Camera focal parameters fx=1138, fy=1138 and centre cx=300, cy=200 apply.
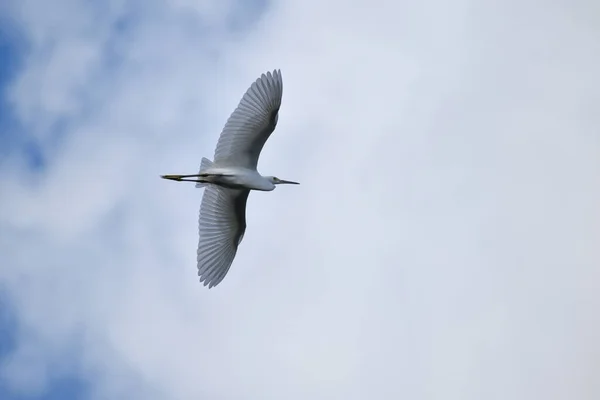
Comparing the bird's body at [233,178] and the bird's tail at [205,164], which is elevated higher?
the bird's tail at [205,164]

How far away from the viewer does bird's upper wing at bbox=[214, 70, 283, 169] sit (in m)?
30.2

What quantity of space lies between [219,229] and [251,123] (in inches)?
139

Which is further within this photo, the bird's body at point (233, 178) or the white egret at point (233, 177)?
the bird's body at point (233, 178)

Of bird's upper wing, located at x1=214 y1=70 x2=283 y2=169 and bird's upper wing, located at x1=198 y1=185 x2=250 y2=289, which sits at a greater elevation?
bird's upper wing, located at x1=214 y1=70 x2=283 y2=169

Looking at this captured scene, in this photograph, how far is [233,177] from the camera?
31.2 metres

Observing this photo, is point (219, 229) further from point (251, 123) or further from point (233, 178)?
point (251, 123)

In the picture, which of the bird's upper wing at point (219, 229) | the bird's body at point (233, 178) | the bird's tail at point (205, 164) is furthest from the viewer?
the bird's upper wing at point (219, 229)

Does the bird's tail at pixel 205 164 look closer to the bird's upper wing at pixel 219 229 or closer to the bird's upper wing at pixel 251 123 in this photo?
the bird's upper wing at pixel 251 123

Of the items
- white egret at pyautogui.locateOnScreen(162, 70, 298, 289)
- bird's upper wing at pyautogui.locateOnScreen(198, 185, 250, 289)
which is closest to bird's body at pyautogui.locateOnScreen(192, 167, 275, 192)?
white egret at pyautogui.locateOnScreen(162, 70, 298, 289)

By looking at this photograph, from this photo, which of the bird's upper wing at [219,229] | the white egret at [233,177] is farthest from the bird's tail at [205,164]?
the bird's upper wing at [219,229]

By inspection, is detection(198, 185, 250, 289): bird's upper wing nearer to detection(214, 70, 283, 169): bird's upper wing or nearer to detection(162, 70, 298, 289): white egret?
detection(162, 70, 298, 289): white egret

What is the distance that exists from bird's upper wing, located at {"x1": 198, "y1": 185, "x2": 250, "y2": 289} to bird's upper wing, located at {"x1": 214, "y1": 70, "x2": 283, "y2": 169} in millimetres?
1271

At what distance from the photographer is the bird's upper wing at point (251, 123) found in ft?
99.0

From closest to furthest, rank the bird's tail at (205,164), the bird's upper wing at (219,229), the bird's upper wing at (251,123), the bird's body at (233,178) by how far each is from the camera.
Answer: the bird's upper wing at (251,123), the bird's body at (233,178), the bird's tail at (205,164), the bird's upper wing at (219,229)
